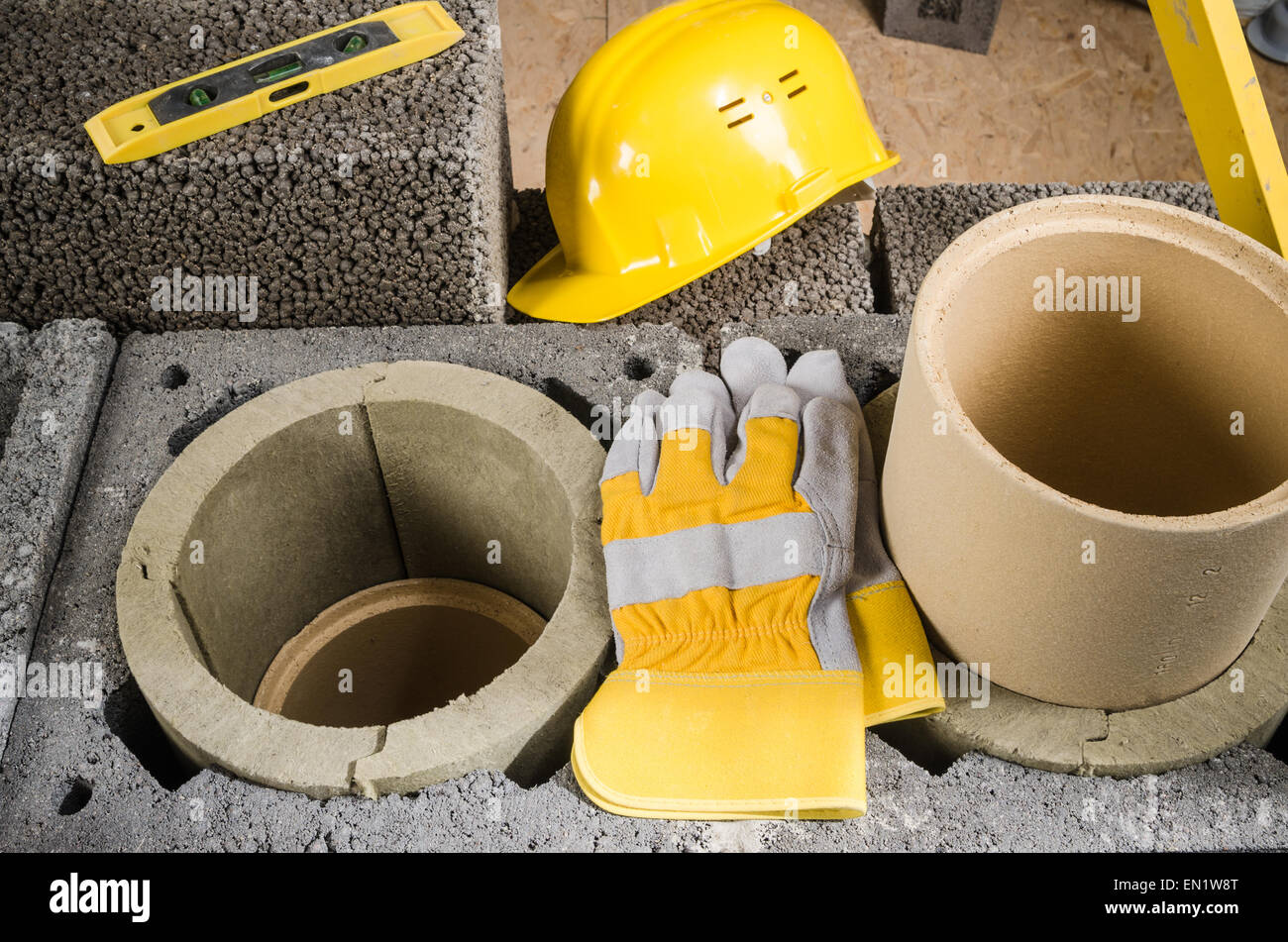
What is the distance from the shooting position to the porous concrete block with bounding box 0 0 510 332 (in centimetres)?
306

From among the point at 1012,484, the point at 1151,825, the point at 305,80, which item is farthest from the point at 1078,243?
the point at 305,80

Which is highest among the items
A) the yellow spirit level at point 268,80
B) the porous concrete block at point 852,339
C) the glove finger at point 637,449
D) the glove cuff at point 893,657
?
the yellow spirit level at point 268,80

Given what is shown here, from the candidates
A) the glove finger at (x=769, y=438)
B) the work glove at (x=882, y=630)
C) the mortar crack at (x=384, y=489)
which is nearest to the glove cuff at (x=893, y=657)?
the work glove at (x=882, y=630)

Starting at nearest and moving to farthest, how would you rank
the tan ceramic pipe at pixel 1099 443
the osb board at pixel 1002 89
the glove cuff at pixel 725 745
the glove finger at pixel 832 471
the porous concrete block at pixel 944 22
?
the tan ceramic pipe at pixel 1099 443
the glove cuff at pixel 725 745
the glove finger at pixel 832 471
the osb board at pixel 1002 89
the porous concrete block at pixel 944 22

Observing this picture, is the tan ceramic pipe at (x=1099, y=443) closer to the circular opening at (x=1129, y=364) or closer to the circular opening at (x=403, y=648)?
the circular opening at (x=1129, y=364)

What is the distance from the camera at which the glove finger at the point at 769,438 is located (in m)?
2.65

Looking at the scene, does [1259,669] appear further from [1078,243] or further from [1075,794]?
[1078,243]

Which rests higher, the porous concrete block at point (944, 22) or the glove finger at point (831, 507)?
the porous concrete block at point (944, 22)

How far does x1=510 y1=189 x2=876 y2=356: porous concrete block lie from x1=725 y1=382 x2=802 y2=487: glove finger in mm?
652

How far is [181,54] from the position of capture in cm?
330

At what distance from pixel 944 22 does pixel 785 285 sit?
301 cm

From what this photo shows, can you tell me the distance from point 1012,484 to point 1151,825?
0.91 m

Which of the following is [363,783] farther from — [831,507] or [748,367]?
[748,367]

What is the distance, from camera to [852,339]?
309 centimetres
